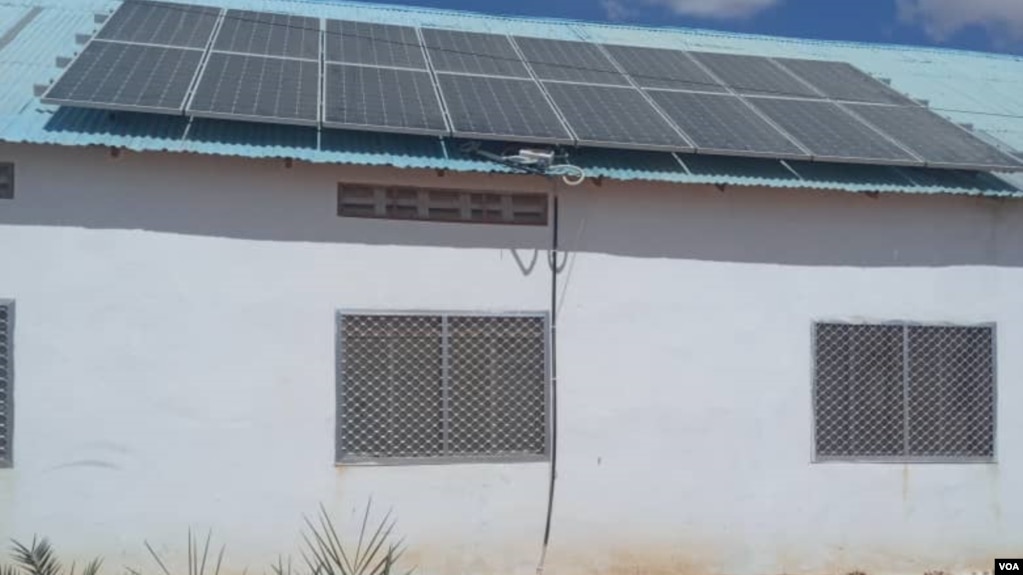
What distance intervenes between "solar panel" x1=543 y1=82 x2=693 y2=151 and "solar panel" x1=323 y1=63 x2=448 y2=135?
3.15 feet

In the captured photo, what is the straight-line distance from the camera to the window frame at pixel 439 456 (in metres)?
6.80

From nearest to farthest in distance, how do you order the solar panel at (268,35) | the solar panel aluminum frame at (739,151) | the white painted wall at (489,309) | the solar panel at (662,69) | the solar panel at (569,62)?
the white painted wall at (489,309) < the solar panel aluminum frame at (739,151) < the solar panel at (268,35) < the solar panel at (569,62) < the solar panel at (662,69)

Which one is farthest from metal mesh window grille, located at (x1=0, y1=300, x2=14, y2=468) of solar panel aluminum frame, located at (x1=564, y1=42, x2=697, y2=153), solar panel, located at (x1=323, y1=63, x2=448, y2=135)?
solar panel aluminum frame, located at (x1=564, y1=42, x2=697, y2=153)

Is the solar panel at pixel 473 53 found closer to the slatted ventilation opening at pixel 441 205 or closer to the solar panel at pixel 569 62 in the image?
the solar panel at pixel 569 62

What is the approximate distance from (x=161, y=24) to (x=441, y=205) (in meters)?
2.76

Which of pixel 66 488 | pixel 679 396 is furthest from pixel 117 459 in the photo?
pixel 679 396

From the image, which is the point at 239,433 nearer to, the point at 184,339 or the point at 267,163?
the point at 184,339

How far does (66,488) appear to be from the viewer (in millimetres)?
6379

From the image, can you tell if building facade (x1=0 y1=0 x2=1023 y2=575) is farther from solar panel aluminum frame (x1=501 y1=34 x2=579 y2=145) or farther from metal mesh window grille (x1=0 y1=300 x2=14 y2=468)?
solar panel aluminum frame (x1=501 y1=34 x2=579 y2=145)

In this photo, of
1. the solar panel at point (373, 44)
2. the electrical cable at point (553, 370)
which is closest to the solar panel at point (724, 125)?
the electrical cable at point (553, 370)

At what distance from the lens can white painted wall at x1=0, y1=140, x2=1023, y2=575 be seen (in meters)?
6.44

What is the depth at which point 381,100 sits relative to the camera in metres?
7.10

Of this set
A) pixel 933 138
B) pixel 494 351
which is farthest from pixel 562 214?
pixel 933 138

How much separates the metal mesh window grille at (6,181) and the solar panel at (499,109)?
8.98 ft
